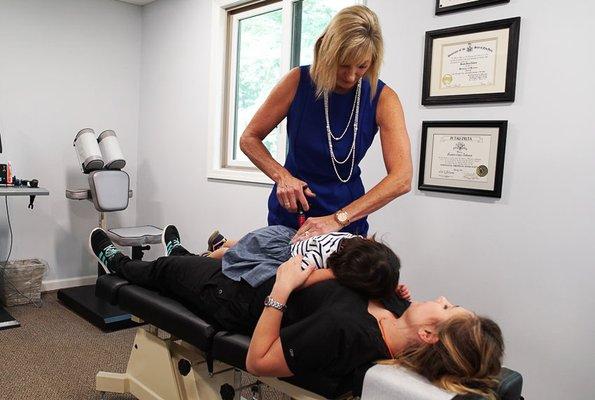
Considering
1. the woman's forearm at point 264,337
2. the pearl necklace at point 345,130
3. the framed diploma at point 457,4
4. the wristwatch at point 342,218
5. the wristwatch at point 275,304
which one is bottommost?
the woman's forearm at point 264,337

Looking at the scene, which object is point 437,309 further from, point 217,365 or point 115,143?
point 115,143

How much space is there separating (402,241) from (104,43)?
113 inches

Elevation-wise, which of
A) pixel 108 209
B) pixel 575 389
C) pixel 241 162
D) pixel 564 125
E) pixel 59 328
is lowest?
pixel 59 328

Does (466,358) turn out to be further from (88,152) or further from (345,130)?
(88,152)

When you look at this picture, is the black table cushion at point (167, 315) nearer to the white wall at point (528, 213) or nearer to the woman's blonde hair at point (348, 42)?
the woman's blonde hair at point (348, 42)

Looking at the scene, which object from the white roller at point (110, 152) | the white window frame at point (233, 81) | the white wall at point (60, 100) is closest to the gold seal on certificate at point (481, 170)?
the white window frame at point (233, 81)

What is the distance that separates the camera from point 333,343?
122 cm

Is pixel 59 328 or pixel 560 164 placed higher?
pixel 560 164

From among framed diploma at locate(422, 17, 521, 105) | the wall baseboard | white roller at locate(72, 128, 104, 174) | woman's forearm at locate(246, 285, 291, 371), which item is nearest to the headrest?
white roller at locate(72, 128, 104, 174)

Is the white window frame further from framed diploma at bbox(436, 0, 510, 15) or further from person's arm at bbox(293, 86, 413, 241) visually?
person's arm at bbox(293, 86, 413, 241)

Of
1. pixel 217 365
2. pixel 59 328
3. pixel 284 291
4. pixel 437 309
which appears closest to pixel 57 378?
pixel 59 328

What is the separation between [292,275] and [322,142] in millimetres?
479

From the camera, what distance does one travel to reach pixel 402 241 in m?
2.33

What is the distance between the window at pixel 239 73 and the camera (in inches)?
127
